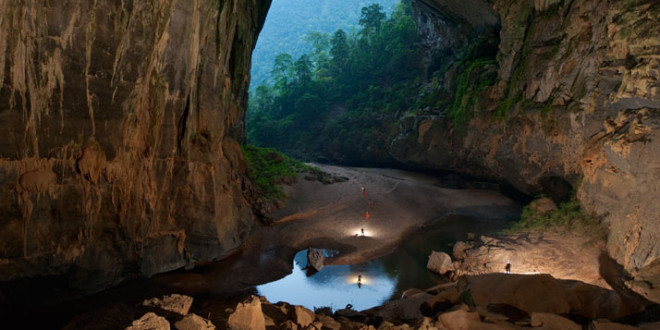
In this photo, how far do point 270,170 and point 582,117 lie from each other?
1679 centimetres

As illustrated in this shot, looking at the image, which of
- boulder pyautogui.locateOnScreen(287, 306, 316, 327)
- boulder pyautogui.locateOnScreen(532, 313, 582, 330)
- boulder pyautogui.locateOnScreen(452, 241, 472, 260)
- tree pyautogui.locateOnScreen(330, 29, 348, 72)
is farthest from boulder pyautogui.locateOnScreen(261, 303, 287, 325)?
tree pyautogui.locateOnScreen(330, 29, 348, 72)

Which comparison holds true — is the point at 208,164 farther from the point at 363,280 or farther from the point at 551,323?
the point at 551,323

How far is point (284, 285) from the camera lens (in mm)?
14109

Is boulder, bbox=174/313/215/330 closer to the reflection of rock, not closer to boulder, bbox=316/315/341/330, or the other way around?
boulder, bbox=316/315/341/330

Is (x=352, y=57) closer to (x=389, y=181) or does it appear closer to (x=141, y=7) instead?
(x=389, y=181)

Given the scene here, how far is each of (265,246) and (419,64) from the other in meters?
25.4

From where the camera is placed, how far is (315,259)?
1555 centimetres

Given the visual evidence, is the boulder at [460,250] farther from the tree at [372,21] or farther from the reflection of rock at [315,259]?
the tree at [372,21]

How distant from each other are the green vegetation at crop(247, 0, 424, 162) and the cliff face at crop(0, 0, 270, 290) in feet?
66.7

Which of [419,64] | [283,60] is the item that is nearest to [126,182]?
[419,64]

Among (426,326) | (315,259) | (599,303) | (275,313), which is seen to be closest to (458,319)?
(426,326)

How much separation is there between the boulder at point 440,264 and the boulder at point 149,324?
1103 cm

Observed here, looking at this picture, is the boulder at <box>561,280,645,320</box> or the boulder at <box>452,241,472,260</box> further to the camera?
the boulder at <box>452,241,472,260</box>

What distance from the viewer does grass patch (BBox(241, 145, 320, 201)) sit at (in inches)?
888
